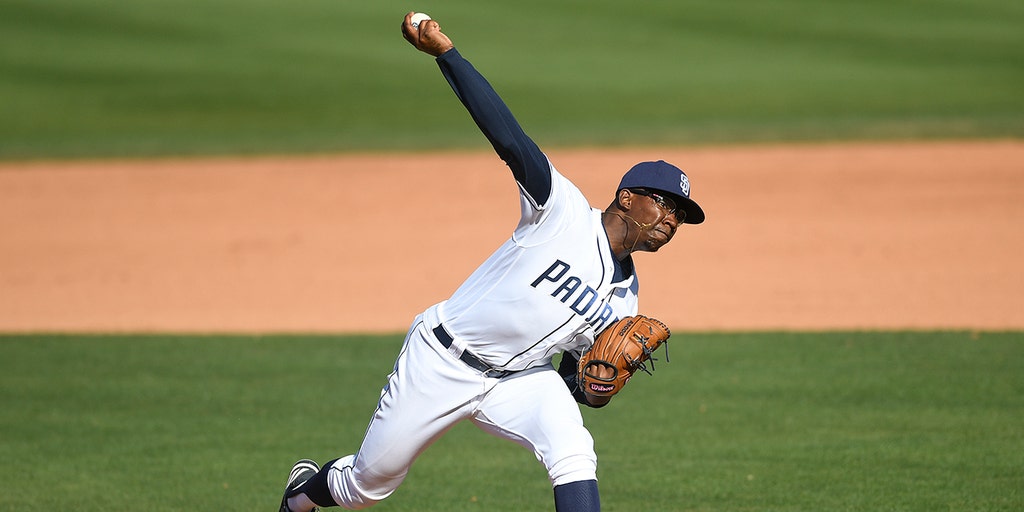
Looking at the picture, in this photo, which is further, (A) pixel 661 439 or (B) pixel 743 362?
(B) pixel 743 362

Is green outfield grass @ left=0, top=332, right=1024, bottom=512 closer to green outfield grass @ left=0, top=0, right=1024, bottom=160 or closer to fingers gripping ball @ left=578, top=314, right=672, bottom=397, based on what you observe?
fingers gripping ball @ left=578, top=314, right=672, bottom=397

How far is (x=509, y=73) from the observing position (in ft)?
80.2

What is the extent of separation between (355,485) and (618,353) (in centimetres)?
124

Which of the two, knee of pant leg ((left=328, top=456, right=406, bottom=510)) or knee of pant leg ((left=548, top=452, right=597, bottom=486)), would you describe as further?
knee of pant leg ((left=328, top=456, right=406, bottom=510))

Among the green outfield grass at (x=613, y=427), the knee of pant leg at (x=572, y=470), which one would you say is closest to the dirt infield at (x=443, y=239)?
the green outfield grass at (x=613, y=427)

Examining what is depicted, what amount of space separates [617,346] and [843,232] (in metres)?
10.0

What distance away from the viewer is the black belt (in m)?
4.86

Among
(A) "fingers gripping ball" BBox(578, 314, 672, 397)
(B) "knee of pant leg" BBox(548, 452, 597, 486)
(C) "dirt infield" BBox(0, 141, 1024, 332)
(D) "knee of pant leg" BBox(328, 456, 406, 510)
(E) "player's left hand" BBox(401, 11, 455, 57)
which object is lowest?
(B) "knee of pant leg" BBox(548, 452, 597, 486)

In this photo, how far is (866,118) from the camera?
68.3ft

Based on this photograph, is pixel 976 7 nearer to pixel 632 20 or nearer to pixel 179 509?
pixel 632 20

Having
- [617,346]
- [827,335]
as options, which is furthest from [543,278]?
[827,335]

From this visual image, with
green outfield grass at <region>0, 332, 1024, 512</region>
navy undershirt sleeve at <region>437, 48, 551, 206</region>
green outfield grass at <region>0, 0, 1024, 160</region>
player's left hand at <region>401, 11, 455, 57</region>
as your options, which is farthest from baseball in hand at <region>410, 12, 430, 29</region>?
green outfield grass at <region>0, 0, 1024, 160</region>

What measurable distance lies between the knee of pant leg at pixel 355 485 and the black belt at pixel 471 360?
0.56 metres

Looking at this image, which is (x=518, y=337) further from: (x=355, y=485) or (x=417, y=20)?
(x=417, y=20)
